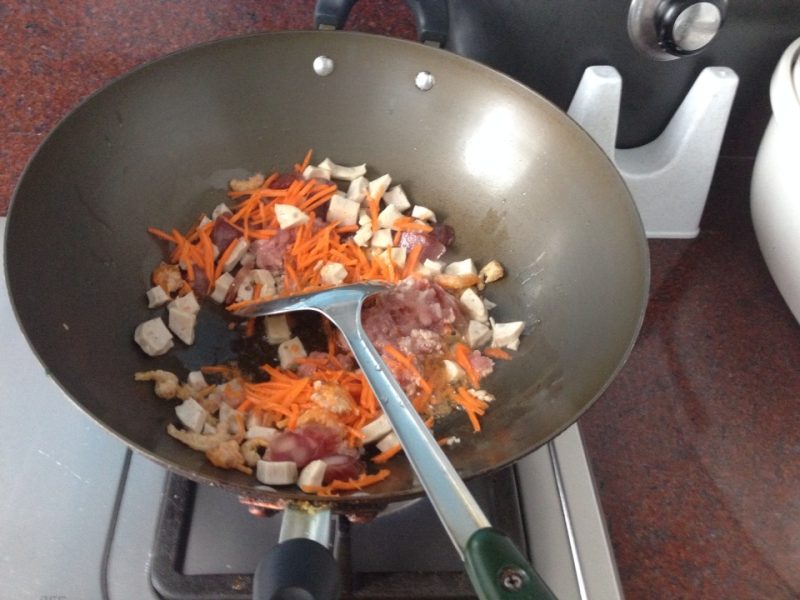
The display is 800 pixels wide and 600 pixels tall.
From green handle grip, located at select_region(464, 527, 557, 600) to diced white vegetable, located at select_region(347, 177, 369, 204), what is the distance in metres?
0.57

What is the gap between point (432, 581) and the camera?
699 millimetres

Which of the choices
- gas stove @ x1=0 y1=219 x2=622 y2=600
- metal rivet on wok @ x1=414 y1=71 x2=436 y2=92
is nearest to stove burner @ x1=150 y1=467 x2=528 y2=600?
gas stove @ x1=0 y1=219 x2=622 y2=600

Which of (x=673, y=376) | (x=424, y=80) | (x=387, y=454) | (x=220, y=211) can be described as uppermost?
(x=424, y=80)

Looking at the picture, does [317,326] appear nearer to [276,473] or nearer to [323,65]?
[276,473]

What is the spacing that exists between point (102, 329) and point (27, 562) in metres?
0.25

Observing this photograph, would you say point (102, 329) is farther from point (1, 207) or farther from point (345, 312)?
point (1, 207)

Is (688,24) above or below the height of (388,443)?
above

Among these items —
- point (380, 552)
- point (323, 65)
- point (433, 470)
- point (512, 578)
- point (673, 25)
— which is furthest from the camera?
point (323, 65)

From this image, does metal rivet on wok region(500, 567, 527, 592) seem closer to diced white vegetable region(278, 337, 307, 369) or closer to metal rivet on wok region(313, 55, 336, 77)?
diced white vegetable region(278, 337, 307, 369)

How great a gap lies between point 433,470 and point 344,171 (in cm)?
53

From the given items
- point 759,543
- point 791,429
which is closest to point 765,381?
point 791,429

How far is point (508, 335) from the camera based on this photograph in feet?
2.74

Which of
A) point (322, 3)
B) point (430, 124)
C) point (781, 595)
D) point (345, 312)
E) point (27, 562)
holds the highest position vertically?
point (322, 3)

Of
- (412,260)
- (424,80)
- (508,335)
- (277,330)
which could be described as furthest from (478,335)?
(424,80)
